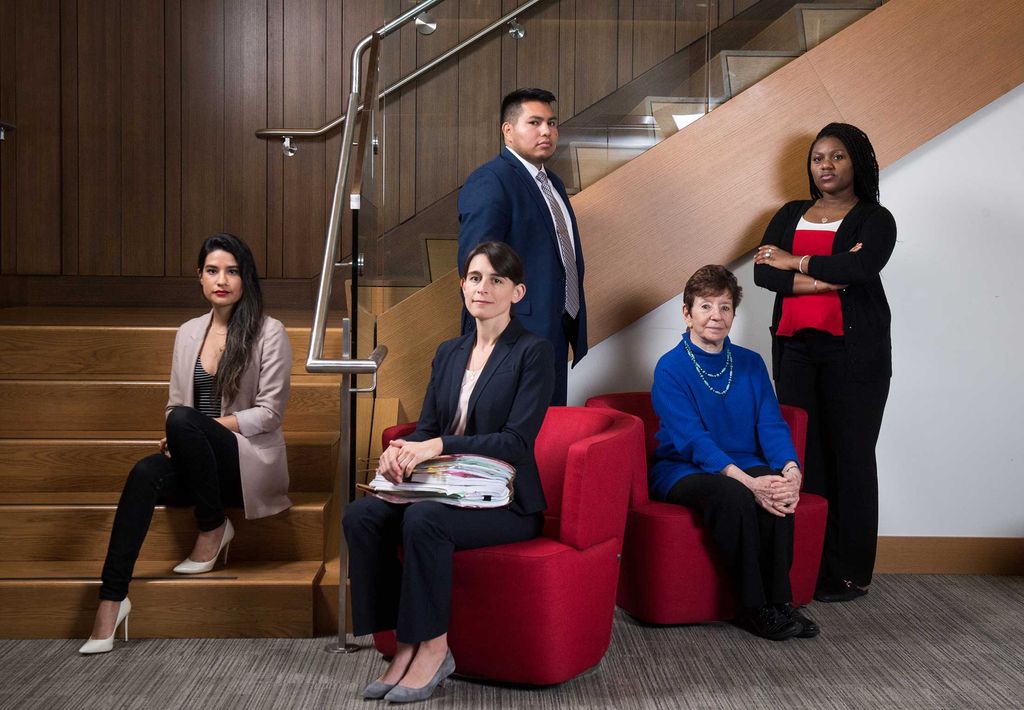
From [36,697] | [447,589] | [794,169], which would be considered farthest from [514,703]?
Result: [794,169]

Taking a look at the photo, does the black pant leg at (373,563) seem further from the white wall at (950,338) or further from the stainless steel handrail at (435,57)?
the stainless steel handrail at (435,57)

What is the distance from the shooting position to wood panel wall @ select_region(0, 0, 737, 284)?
594cm

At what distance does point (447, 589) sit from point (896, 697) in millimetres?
1216

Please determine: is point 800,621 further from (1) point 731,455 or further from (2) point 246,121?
(2) point 246,121

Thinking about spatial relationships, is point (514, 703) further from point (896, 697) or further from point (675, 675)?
point (896, 697)

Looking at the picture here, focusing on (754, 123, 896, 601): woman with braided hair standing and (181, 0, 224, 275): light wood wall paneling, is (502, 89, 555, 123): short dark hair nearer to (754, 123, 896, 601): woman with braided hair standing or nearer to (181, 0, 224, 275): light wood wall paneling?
(754, 123, 896, 601): woman with braided hair standing

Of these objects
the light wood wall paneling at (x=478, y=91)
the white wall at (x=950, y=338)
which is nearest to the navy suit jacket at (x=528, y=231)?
the light wood wall paneling at (x=478, y=91)

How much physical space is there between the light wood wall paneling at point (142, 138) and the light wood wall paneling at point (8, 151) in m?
0.59

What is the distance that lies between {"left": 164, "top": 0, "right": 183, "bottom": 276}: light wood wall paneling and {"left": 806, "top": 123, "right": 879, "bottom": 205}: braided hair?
3.79 meters

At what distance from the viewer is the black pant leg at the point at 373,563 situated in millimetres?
2779

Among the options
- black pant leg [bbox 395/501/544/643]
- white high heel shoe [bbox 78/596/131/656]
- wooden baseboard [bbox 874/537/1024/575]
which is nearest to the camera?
black pant leg [bbox 395/501/544/643]

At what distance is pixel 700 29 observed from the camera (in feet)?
13.1

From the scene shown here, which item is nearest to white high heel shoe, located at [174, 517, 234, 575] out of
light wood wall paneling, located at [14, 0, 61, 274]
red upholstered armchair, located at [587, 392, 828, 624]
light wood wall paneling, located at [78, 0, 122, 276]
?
red upholstered armchair, located at [587, 392, 828, 624]

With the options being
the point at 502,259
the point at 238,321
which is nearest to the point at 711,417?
the point at 502,259
